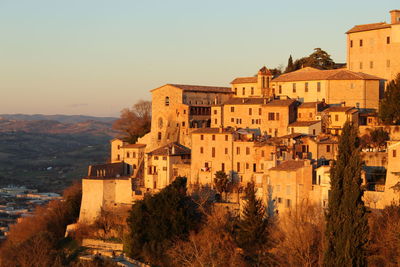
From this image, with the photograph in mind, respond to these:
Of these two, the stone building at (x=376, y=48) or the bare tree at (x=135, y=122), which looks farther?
the bare tree at (x=135, y=122)

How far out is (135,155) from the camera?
4938 centimetres

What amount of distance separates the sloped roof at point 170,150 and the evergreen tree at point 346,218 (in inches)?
760

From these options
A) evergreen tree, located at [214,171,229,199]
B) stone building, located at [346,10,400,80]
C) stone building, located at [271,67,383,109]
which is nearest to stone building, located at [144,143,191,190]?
evergreen tree, located at [214,171,229,199]

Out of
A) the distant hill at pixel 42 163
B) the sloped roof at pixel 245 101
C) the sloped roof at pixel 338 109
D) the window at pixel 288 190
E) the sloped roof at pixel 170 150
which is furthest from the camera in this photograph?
the distant hill at pixel 42 163

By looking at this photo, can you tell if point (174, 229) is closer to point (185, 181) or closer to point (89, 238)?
point (185, 181)

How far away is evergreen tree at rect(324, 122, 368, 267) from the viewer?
1026 inches

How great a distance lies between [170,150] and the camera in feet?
150

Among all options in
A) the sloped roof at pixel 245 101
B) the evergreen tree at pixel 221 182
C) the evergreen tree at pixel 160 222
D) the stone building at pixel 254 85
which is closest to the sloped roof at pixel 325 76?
the stone building at pixel 254 85

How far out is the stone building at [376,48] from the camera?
45.9 m

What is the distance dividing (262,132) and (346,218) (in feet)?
63.0

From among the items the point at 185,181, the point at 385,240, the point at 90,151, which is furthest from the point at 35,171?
the point at 385,240

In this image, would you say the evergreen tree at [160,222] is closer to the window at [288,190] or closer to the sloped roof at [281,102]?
the window at [288,190]

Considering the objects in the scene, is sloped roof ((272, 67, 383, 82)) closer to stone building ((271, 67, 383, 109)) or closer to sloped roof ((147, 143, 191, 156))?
stone building ((271, 67, 383, 109))

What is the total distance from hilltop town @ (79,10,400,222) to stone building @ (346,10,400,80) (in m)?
0.07
